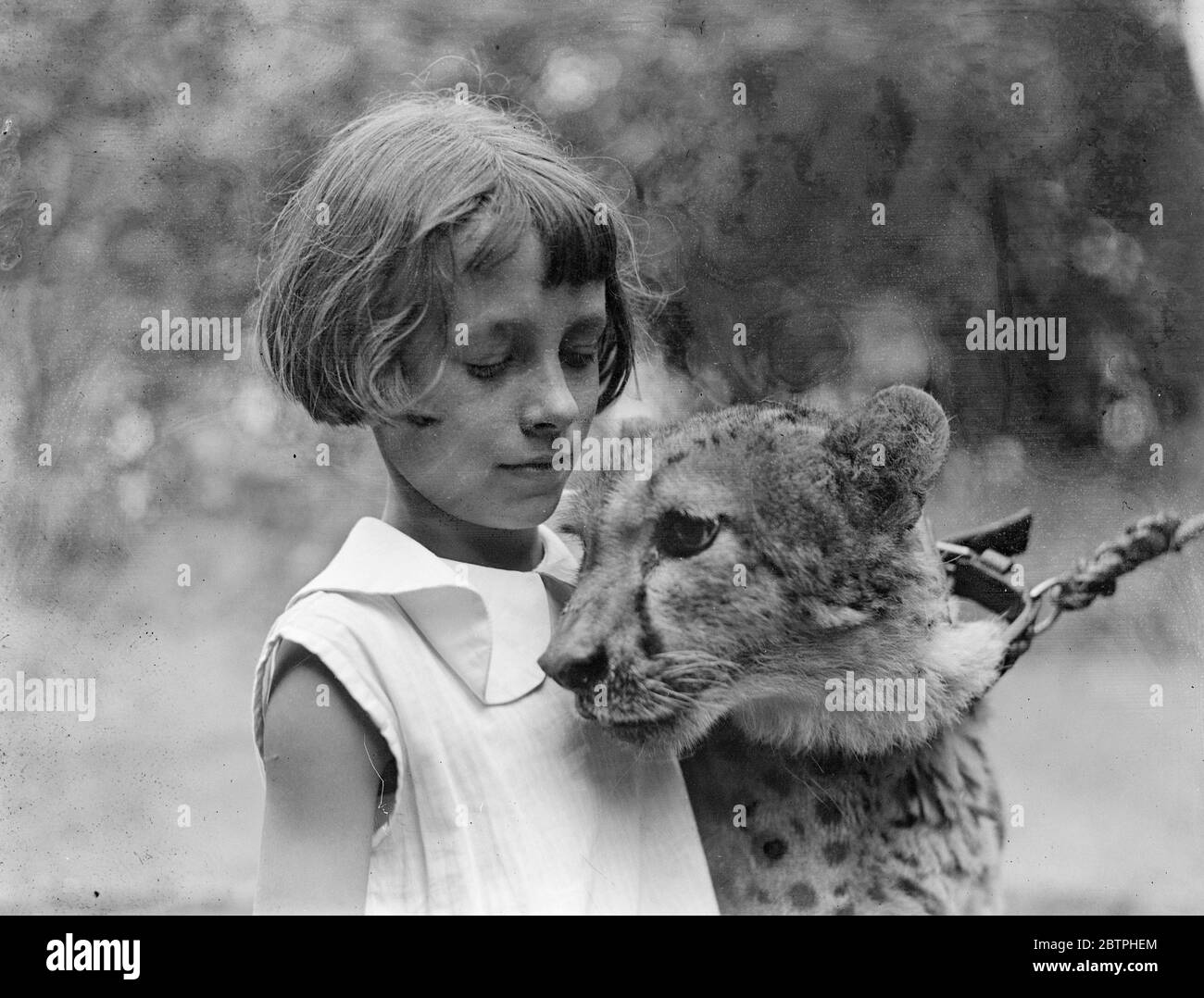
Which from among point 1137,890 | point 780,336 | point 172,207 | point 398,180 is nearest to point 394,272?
point 398,180

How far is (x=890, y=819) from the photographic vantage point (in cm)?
321

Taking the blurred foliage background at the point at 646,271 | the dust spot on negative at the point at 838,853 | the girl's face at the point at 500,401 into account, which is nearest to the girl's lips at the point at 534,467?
the girl's face at the point at 500,401

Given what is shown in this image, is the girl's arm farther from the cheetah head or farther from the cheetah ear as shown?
the cheetah ear

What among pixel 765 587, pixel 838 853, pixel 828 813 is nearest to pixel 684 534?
pixel 765 587

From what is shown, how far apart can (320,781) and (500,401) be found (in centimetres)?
106

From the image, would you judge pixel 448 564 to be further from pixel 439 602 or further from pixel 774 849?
pixel 774 849

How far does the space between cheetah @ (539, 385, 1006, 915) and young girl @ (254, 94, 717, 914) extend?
5.8 inches

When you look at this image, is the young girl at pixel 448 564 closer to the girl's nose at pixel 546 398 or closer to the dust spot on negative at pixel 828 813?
the girl's nose at pixel 546 398

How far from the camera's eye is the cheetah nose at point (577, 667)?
10.1 feet

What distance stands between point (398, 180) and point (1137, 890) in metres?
2.77

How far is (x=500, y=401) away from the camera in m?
3.10

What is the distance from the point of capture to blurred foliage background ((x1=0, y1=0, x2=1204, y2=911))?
10.8 feet
